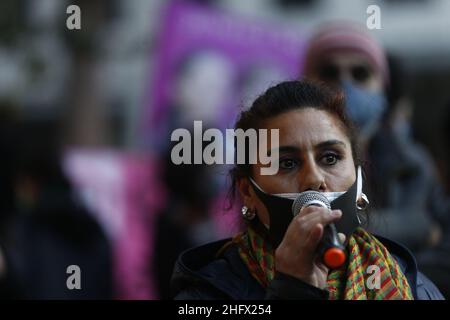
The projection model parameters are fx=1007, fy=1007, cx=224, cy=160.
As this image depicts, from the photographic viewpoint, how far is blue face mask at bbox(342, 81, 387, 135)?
3.29m

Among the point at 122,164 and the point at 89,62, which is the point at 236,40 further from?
the point at 89,62

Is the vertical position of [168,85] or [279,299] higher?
[168,85]

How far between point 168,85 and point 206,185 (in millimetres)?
1883

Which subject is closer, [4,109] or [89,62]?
[89,62]

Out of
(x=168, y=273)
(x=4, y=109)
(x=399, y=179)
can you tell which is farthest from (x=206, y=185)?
(x=4, y=109)

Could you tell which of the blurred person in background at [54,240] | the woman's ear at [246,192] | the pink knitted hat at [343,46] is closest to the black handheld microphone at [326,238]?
the woman's ear at [246,192]

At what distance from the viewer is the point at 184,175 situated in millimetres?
5430

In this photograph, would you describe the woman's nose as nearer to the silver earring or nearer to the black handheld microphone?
the black handheld microphone

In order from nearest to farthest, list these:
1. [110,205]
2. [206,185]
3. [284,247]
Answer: [284,247], [206,185], [110,205]

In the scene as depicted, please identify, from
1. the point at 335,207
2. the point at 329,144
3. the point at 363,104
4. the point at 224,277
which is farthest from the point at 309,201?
the point at 363,104

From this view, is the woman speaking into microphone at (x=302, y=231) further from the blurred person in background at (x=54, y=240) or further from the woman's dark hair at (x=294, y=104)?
the blurred person in background at (x=54, y=240)

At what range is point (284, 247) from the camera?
1.98 metres

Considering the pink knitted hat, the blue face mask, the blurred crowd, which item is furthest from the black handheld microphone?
the pink knitted hat

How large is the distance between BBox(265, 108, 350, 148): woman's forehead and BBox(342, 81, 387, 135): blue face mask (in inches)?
40.0
